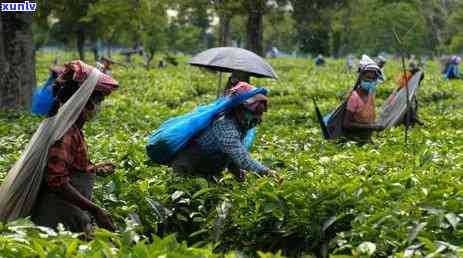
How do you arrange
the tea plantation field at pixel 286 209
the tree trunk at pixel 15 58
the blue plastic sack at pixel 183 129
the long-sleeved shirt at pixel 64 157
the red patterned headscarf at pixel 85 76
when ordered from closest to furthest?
the tea plantation field at pixel 286 209
the long-sleeved shirt at pixel 64 157
the red patterned headscarf at pixel 85 76
the blue plastic sack at pixel 183 129
the tree trunk at pixel 15 58

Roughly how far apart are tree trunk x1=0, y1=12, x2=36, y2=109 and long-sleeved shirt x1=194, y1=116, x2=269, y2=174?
8.26m

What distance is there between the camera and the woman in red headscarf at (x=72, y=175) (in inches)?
171

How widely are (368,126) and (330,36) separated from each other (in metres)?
44.1

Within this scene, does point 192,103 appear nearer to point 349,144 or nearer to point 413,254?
point 349,144

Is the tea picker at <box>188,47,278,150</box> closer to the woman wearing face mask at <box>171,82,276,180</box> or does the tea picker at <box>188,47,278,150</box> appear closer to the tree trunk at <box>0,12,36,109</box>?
the woman wearing face mask at <box>171,82,276,180</box>

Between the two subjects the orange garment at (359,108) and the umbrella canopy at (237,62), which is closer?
the umbrella canopy at (237,62)

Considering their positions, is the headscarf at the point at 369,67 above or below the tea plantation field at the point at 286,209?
above

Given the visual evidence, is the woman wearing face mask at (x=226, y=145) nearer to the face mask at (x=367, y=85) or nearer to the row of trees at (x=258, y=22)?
the row of trees at (x=258, y=22)

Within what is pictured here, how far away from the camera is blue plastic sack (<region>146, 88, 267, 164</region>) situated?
17.6 feet

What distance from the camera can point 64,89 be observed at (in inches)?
179

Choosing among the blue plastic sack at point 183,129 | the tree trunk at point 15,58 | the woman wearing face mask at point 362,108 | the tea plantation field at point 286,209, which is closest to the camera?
the tea plantation field at point 286,209

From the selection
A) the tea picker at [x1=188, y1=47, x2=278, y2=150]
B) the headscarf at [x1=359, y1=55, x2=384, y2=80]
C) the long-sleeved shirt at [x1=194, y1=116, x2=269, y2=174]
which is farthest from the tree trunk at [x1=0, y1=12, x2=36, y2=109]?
the long-sleeved shirt at [x1=194, y1=116, x2=269, y2=174]

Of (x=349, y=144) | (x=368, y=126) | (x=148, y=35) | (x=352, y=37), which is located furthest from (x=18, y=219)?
(x=352, y=37)

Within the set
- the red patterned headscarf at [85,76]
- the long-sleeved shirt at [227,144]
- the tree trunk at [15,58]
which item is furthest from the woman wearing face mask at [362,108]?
the tree trunk at [15,58]
